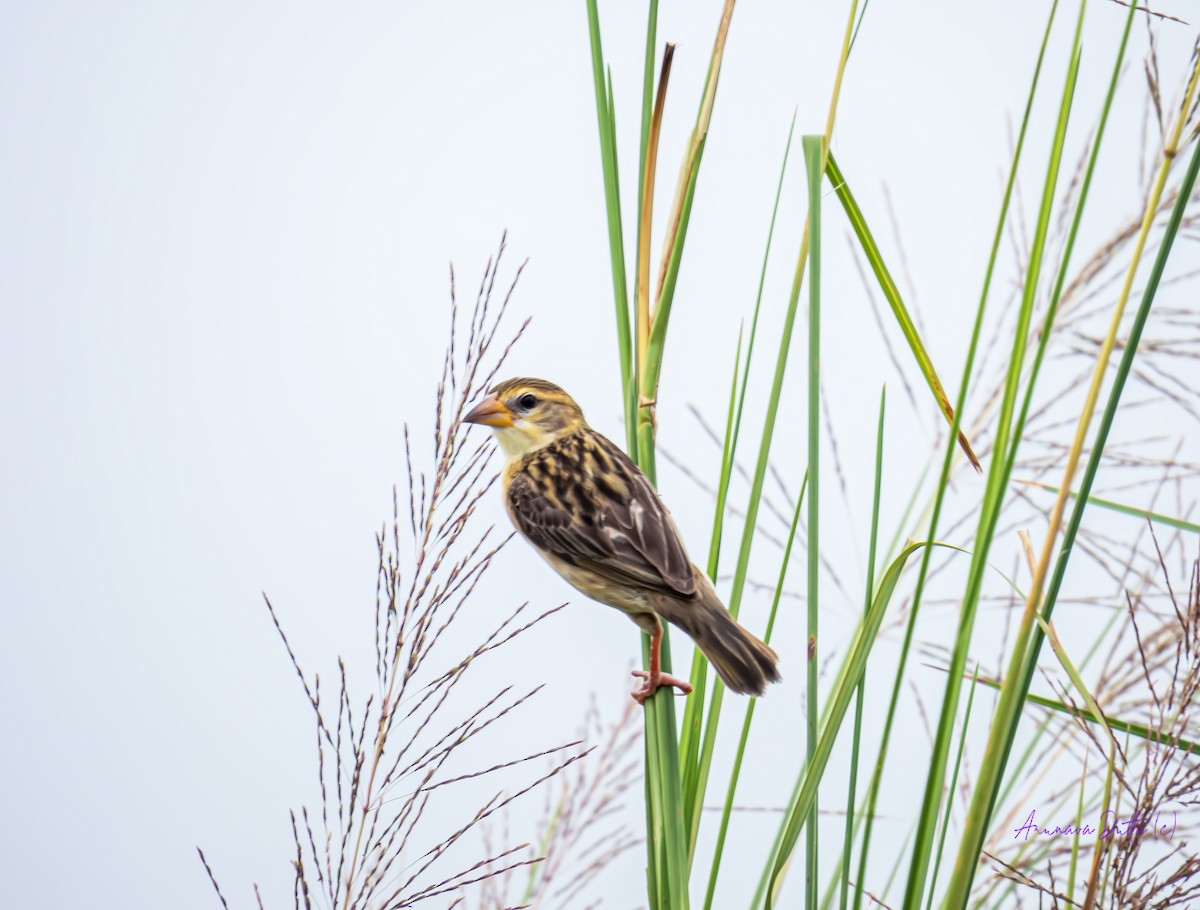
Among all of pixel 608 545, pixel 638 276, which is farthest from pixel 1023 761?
pixel 638 276

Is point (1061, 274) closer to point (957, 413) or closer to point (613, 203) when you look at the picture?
point (957, 413)

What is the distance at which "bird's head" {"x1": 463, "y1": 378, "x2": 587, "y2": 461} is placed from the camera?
263cm

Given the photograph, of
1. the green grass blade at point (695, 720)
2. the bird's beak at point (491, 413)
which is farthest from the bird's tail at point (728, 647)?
the bird's beak at point (491, 413)

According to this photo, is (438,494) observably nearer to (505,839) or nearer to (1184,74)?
(1184,74)

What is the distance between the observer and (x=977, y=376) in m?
2.70

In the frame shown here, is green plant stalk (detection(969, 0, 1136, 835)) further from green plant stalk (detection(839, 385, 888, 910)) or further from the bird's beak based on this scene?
the bird's beak

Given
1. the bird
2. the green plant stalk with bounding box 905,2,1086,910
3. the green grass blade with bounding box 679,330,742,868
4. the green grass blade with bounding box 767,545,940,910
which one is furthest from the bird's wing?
the green plant stalk with bounding box 905,2,1086,910

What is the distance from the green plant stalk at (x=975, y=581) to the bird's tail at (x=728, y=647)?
0.57m

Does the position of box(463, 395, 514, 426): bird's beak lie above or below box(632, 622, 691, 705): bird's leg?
above

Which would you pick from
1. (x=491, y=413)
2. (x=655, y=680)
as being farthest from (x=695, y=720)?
(x=491, y=413)

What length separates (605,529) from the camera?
7.08 feet

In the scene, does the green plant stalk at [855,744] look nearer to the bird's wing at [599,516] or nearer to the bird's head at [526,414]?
the bird's wing at [599,516]

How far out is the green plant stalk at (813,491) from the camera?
4.28ft

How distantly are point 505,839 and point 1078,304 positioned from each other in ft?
6.50
